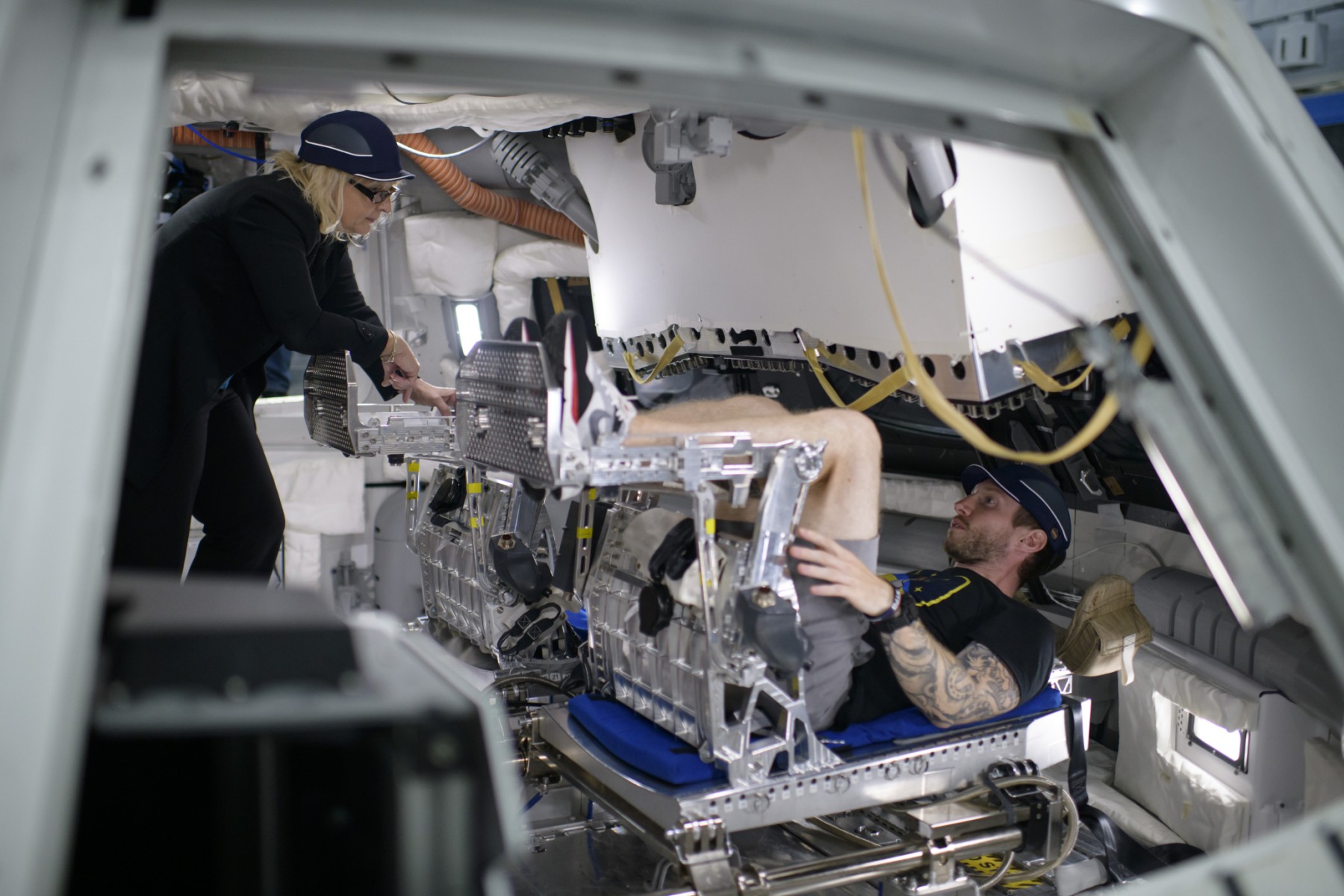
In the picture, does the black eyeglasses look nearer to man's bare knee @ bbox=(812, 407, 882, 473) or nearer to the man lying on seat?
the man lying on seat

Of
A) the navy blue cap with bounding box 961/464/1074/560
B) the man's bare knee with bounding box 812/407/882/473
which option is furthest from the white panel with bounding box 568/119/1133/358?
the navy blue cap with bounding box 961/464/1074/560

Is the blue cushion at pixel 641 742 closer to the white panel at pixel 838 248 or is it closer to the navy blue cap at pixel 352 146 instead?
the white panel at pixel 838 248

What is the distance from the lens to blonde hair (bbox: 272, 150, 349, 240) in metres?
3.19

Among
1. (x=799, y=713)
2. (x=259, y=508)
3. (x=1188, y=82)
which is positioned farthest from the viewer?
(x=259, y=508)

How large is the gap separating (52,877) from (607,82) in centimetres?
96

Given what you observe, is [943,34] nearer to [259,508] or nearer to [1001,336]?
[1001,336]

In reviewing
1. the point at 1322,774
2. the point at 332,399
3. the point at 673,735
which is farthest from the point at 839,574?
the point at 332,399

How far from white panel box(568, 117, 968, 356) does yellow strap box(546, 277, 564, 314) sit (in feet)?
6.30

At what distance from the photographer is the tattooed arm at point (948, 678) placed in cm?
283

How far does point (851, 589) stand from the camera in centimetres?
271

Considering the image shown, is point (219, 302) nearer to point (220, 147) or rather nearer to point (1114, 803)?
point (220, 147)

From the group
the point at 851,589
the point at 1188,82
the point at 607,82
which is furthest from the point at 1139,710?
the point at 607,82

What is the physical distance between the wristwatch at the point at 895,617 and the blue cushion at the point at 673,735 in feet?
1.02

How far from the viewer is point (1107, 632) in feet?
11.5
